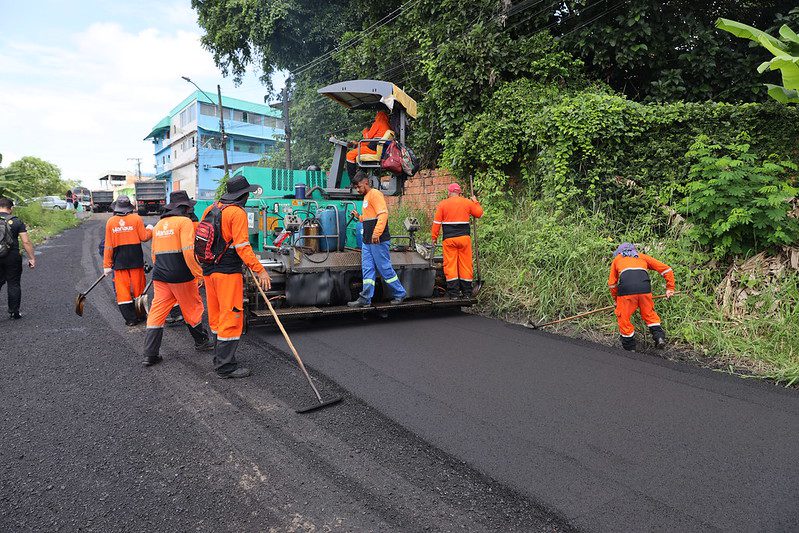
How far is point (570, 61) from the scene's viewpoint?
30.8ft

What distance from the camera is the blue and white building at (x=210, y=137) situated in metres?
38.6

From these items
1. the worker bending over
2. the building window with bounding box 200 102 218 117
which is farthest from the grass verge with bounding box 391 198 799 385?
the building window with bounding box 200 102 218 117

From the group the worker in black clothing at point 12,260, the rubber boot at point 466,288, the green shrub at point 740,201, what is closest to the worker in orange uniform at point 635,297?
the green shrub at point 740,201

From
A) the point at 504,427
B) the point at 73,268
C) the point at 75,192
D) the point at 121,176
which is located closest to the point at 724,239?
the point at 504,427

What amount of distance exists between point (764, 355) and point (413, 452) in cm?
361

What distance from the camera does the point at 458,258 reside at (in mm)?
6871

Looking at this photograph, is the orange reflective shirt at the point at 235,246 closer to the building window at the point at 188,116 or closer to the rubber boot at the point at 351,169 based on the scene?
the rubber boot at the point at 351,169

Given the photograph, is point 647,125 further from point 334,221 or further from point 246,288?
point 246,288

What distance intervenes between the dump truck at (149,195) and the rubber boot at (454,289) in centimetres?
2697

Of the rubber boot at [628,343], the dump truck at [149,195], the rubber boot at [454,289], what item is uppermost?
the dump truck at [149,195]

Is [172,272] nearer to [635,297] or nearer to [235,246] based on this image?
[235,246]

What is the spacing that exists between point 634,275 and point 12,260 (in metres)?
7.77

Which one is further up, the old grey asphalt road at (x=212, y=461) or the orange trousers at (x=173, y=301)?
the orange trousers at (x=173, y=301)

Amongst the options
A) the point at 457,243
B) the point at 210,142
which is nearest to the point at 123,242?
the point at 457,243
